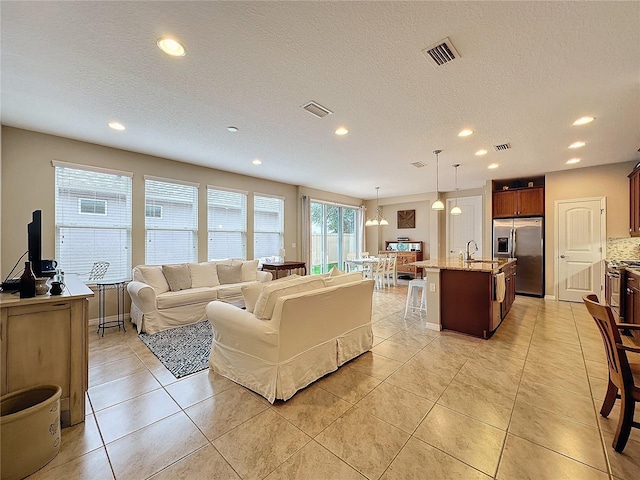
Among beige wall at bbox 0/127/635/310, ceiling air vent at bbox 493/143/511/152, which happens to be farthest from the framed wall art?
ceiling air vent at bbox 493/143/511/152

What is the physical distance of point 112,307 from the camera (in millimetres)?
4262

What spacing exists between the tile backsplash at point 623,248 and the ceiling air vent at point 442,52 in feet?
18.5

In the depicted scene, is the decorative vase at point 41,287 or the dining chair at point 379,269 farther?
the dining chair at point 379,269

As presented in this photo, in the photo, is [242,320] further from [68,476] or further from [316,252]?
[316,252]

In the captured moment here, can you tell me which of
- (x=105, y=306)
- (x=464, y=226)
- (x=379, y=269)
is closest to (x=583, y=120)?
(x=379, y=269)

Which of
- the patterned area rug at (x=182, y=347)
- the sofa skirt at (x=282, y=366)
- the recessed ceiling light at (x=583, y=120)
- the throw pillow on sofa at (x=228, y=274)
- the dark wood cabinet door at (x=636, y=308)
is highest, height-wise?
the recessed ceiling light at (x=583, y=120)

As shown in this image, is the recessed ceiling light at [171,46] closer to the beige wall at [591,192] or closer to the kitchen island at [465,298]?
the kitchen island at [465,298]

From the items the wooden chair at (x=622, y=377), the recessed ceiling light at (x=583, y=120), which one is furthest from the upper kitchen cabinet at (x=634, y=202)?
the wooden chair at (x=622, y=377)

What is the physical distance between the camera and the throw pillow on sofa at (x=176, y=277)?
14.4ft

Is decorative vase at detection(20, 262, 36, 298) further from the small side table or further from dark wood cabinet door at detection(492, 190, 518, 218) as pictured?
dark wood cabinet door at detection(492, 190, 518, 218)

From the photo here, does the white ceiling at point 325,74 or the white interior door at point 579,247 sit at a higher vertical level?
the white ceiling at point 325,74

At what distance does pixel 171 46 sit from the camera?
205 cm

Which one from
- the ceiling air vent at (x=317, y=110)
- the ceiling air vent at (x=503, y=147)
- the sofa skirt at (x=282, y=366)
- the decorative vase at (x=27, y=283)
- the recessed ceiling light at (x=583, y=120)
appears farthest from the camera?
the ceiling air vent at (x=503, y=147)

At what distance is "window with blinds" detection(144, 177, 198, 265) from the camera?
4.72m
